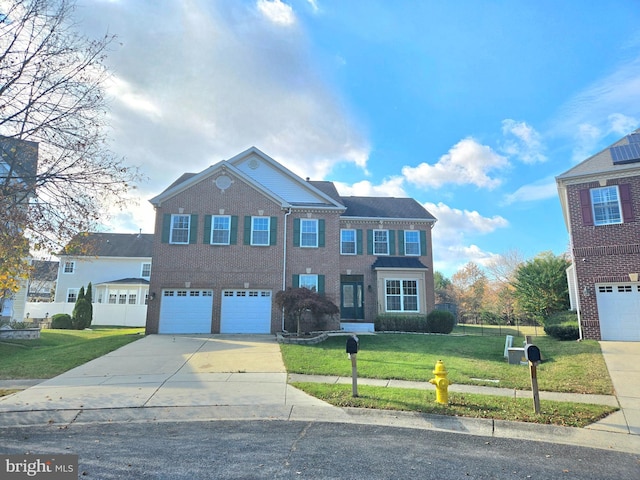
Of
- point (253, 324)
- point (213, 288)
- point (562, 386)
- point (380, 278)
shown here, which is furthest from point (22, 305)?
point (562, 386)

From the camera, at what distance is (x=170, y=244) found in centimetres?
1869

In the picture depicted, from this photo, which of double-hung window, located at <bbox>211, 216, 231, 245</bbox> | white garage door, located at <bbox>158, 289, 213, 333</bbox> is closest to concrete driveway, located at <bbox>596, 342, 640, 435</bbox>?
white garage door, located at <bbox>158, 289, 213, 333</bbox>

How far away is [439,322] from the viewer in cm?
1988

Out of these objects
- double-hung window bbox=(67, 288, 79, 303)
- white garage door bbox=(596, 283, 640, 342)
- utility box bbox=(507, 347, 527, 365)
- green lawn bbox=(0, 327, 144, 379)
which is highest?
double-hung window bbox=(67, 288, 79, 303)

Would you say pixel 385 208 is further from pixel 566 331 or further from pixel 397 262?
pixel 566 331

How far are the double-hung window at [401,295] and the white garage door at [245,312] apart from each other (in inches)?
265

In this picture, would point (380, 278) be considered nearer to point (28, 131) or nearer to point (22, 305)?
point (28, 131)

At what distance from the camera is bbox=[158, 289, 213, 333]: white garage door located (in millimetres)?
18156

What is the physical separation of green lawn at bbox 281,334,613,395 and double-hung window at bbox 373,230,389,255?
754 cm

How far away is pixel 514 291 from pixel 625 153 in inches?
514

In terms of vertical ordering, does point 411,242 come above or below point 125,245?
below

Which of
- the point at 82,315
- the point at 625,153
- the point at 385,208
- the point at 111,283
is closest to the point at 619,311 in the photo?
the point at 625,153

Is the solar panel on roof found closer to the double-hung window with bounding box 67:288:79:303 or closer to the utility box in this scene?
the utility box

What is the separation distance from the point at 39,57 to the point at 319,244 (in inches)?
524
